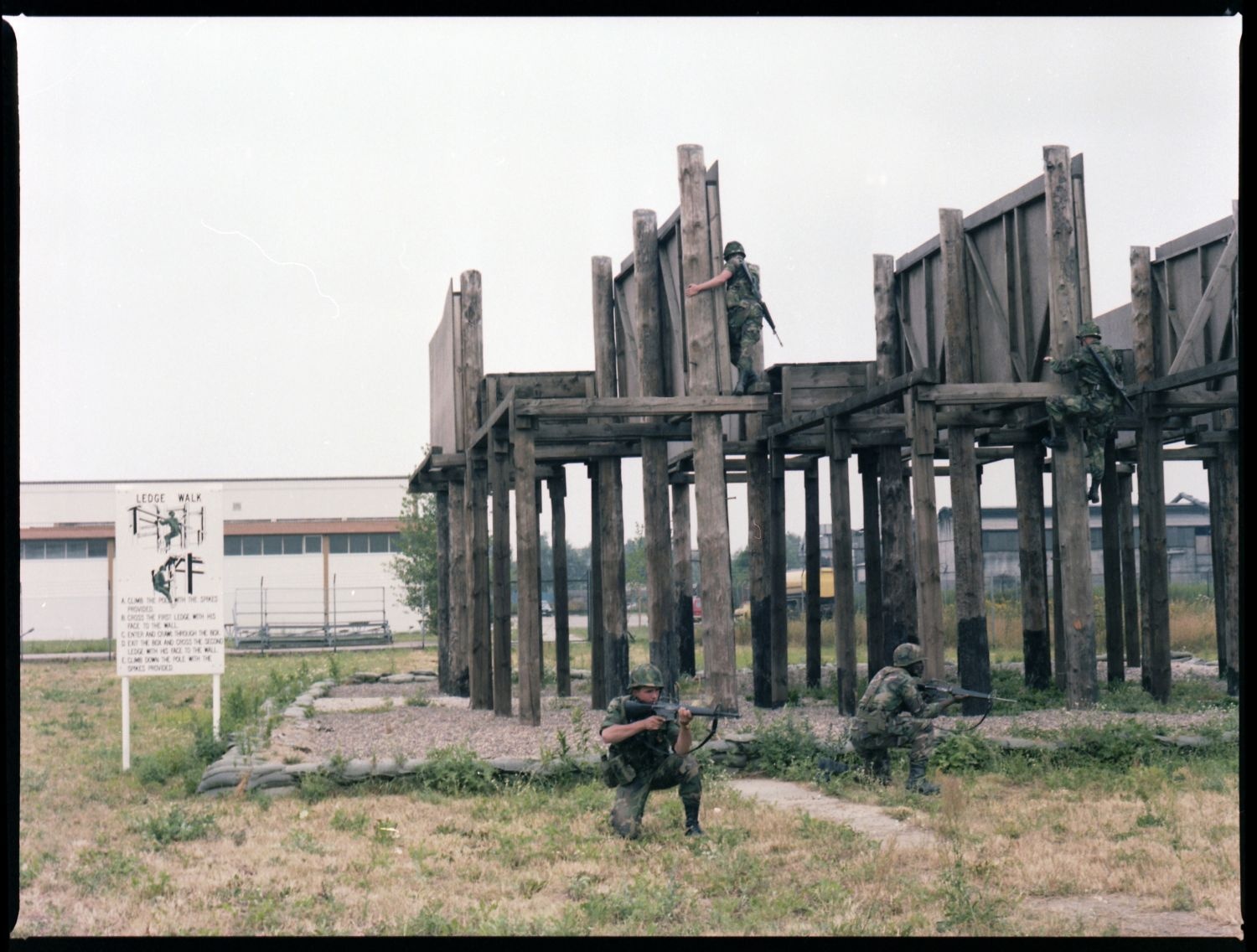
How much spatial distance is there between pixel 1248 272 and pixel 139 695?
20.8 metres

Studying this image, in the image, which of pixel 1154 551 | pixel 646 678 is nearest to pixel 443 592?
pixel 1154 551

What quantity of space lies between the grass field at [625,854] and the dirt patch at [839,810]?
5.9 inches

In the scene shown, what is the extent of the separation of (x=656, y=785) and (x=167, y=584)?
593cm

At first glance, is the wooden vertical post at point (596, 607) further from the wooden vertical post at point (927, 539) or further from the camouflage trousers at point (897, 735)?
the camouflage trousers at point (897, 735)

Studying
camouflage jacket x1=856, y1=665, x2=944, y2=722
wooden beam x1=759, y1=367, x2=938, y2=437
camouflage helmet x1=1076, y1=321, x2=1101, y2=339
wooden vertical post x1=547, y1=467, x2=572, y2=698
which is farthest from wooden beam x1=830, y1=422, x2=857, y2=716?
wooden vertical post x1=547, y1=467, x2=572, y2=698

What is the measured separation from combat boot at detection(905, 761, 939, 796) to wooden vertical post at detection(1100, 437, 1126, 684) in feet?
27.4

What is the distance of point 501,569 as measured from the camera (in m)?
16.4

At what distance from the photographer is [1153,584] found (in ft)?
52.5

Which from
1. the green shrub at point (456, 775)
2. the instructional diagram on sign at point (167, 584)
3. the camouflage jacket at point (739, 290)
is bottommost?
the green shrub at point (456, 775)

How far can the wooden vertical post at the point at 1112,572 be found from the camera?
63.1 ft

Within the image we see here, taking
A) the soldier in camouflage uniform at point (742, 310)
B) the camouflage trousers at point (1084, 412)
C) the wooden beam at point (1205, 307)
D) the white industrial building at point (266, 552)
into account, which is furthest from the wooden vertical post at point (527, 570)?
the white industrial building at point (266, 552)

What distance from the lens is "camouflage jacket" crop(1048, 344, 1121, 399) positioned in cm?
1468

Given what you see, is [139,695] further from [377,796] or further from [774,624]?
[377,796]

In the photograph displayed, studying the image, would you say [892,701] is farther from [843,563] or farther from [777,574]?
[777,574]
